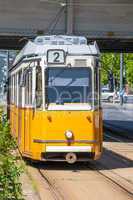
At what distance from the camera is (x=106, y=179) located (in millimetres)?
15664

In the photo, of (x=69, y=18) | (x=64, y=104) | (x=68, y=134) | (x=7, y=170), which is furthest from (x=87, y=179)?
(x=69, y=18)

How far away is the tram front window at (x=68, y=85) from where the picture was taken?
17.1 meters

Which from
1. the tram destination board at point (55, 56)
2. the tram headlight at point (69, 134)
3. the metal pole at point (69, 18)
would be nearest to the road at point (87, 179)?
the tram headlight at point (69, 134)

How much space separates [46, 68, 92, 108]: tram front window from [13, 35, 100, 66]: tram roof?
1.48 feet

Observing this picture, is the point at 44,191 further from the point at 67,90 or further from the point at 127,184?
the point at 67,90

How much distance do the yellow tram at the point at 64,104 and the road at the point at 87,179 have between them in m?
0.53

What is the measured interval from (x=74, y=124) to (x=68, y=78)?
1.06 m

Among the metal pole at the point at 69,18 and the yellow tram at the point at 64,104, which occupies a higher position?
the metal pole at the point at 69,18

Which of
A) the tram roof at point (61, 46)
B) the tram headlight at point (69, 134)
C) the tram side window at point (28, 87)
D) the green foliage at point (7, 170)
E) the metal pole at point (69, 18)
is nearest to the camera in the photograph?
the green foliage at point (7, 170)

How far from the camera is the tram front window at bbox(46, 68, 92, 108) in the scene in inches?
675

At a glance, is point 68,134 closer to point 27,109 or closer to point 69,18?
point 27,109

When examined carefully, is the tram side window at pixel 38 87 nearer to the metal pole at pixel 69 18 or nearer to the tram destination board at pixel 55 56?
the tram destination board at pixel 55 56

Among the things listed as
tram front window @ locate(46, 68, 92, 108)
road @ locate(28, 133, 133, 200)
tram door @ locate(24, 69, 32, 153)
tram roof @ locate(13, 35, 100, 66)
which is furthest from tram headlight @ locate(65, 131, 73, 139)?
tram roof @ locate(13, 35, 100, 66)

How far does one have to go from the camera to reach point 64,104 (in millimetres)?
17125
